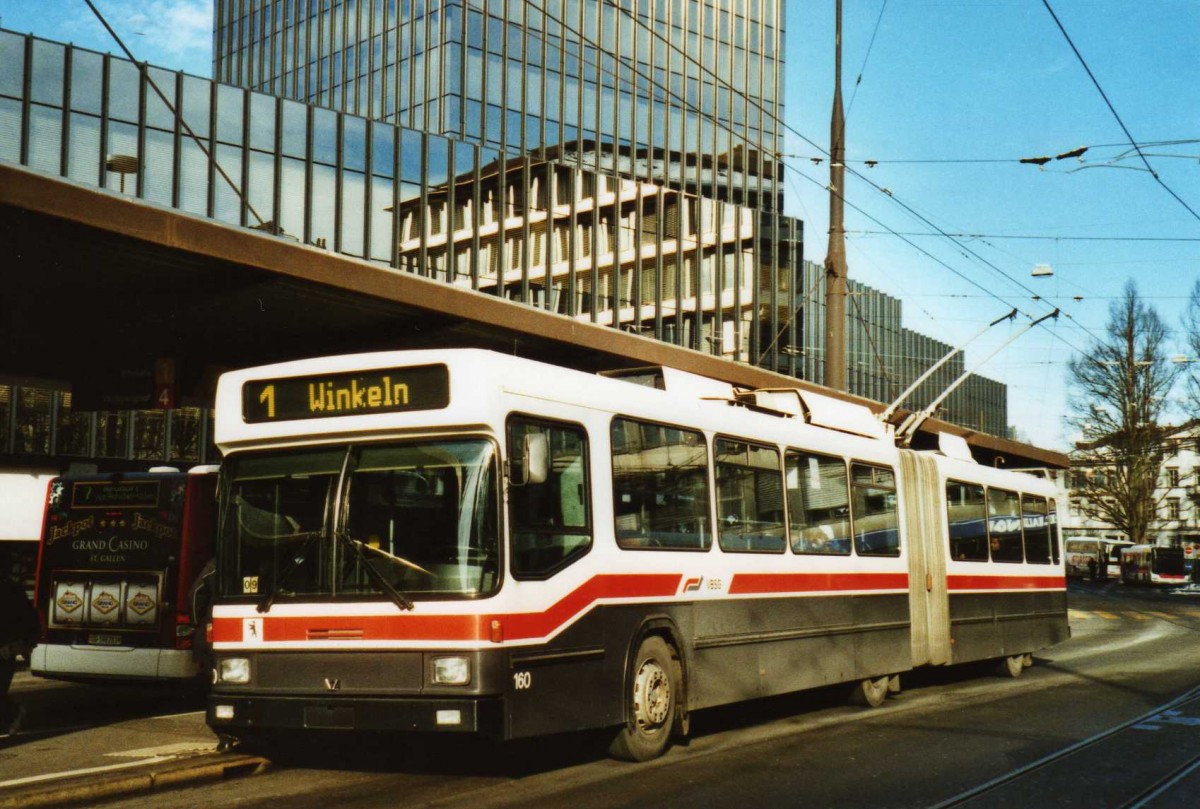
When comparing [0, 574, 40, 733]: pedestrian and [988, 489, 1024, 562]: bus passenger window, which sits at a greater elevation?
[988, 489, 1024, 562]: bus passenger window

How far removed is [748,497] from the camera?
11102 millimetres

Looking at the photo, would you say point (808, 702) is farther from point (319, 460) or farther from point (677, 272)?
point (677, 272)

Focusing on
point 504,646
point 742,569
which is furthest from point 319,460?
point 742,569

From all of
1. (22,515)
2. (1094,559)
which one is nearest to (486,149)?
(22,515)

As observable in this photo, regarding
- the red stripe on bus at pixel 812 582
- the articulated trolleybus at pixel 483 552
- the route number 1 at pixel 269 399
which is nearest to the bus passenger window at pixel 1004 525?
the red stripe on bus at pixel 812 582

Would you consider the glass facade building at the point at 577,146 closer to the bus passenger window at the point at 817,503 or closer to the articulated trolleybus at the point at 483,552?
the bus passenger window at the point at 817,503

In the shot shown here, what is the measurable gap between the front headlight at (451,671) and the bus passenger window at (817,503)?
4603mm

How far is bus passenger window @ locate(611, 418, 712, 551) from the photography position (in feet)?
30.7

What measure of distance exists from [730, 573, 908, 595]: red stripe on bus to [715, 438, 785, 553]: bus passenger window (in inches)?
9.5

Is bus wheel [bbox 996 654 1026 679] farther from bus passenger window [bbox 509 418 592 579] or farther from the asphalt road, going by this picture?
bus passenger window [bbox 509 418 592 579]

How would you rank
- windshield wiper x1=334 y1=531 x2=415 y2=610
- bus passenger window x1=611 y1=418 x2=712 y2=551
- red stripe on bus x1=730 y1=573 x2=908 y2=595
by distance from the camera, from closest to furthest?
windshield wiper x1=334 y1=531 x2=415 y2=610 → bus passenger window x1=611 y1=418 x2=712 y2=551 → red stripe on bus x1=730 y1=573 x2=908 y2=595

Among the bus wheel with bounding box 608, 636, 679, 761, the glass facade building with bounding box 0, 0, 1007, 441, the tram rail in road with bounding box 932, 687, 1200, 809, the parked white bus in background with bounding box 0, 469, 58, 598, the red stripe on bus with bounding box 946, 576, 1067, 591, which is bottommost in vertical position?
the tram rail in road with bounding box 932, 687, 1200, 809

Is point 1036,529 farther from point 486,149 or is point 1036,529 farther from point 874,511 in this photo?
point 486,149

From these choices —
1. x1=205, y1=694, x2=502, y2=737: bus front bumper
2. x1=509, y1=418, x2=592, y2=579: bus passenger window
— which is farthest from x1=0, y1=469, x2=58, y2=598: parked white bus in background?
x1=509, y1=418, x2=592, y2=579: bus passenger window
